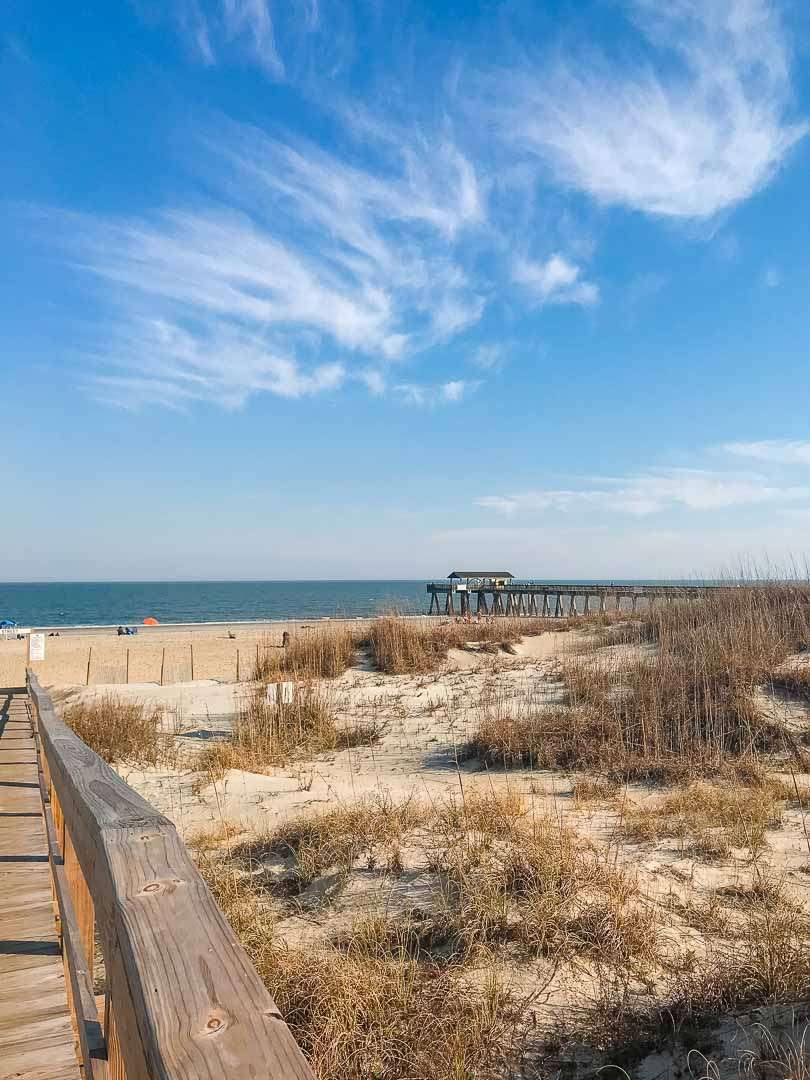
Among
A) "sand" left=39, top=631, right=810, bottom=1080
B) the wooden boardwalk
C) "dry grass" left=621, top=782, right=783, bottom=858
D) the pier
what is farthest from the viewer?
the pier

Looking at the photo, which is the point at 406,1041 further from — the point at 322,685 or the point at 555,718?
the point at 322,685

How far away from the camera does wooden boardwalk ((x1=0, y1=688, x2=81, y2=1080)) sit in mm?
2619

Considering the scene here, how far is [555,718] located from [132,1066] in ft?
29.6

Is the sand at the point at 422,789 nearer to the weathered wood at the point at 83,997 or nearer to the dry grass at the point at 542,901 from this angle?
the dry grass at the point at 542,901

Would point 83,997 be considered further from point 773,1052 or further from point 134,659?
point 134,659

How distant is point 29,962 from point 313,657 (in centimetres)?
1380

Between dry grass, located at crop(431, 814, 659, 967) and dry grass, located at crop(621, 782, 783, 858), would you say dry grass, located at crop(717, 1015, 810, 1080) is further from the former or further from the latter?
dry grass, located at crop(621, 782, 783, 858)

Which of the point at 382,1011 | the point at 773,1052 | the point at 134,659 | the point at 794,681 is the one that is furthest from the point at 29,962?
the point at 134,659

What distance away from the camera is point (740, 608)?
1506cm

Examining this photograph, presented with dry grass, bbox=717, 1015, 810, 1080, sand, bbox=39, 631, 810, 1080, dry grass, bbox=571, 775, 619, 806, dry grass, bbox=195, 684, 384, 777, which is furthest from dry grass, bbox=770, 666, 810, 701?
dry grass, bbox=717, 1015, 810, 1080

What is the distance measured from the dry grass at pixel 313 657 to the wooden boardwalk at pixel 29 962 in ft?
34.8

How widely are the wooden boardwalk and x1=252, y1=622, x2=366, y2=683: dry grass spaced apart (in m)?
10.6

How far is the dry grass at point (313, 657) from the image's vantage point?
54.1 ft

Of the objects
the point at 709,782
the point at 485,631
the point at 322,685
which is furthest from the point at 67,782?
the point at 485,631
